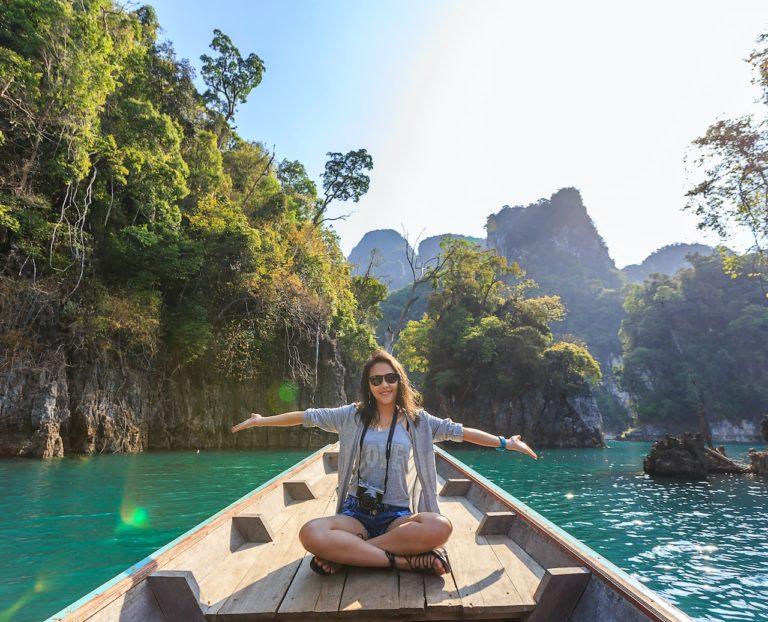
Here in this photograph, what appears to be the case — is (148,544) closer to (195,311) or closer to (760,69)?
(195,311)

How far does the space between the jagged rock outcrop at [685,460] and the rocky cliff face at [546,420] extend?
15612 mm

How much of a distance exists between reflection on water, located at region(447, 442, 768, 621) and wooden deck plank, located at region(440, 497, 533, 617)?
2735 millimetres

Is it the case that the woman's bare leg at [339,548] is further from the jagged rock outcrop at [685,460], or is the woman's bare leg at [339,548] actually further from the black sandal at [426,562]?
the jagged rock outcrop at [685,460]

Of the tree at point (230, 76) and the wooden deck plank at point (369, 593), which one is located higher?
the tree at point (230, 76)

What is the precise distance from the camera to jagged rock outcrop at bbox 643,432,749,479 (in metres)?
13.5

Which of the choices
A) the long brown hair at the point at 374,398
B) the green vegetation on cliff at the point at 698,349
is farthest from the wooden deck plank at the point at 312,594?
the green vegetation on cliff at the point at 698,349

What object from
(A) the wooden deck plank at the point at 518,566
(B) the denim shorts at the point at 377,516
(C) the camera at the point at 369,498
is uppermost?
(C) the camera at the point at 369,498

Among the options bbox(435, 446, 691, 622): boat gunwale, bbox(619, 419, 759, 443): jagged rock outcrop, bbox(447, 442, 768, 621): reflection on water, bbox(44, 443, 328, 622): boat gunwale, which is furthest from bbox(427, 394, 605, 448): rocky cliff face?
bbox(44, 443, 328, 622): boat gunwale

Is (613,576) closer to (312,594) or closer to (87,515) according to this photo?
(312,594)

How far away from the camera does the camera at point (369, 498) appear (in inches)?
104

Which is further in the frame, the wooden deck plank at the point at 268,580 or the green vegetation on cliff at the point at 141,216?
the green vegetation on cliff at the point at 141,216

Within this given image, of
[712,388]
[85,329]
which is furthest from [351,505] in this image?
[712,388]

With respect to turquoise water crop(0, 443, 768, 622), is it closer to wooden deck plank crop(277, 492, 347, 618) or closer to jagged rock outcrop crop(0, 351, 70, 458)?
jagged rock outcrop crop(0, 351, 70, 458)

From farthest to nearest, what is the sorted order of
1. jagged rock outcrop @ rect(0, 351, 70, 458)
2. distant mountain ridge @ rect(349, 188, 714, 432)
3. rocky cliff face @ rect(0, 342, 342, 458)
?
1. distant mountain ridge @ rect(349, 188, 714, 432)
2. rocky cliff face @ rect(0, 342, 342, 458)
3. jagged rock outcrop @ rect(0, 351, 70, 458)
